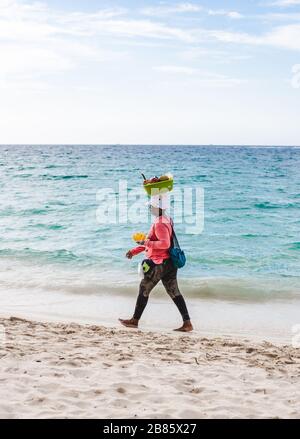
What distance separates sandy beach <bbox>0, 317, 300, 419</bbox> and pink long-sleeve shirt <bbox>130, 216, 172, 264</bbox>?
3.13ft

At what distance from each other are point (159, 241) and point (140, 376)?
1969 millimetres

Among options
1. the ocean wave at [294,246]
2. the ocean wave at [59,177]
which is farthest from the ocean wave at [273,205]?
the ocean wave at [59,177]

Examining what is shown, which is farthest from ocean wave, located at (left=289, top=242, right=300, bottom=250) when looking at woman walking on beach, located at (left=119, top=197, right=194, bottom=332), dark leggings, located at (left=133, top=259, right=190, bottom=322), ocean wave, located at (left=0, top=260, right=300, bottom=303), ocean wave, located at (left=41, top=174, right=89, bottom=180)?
ocean wave, located at (left=41, top=174, right=89, bottom=180)

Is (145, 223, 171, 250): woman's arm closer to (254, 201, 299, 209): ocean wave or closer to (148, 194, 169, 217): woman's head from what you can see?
(148, 194, 169, 217): woman's head

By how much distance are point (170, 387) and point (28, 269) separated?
718 centimetres

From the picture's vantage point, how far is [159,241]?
254 inches

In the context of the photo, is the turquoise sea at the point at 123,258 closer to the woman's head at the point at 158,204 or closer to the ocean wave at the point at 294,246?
the ocean wave at the point at 294,246

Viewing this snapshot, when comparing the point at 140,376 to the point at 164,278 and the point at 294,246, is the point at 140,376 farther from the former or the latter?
the point at 294,246

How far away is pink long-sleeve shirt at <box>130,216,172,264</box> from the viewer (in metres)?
6.42

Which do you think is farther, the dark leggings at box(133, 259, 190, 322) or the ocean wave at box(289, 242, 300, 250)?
the ocean wave at box(289, 242, 300, 250)

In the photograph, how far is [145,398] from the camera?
14.3 feet

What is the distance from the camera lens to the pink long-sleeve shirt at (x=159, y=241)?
6.42m

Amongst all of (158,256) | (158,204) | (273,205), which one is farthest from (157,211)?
(273,205)

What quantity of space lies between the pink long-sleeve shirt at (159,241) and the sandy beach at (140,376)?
0.95m
